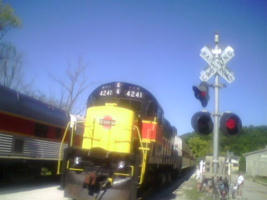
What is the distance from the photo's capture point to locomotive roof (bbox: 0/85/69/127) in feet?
35.2

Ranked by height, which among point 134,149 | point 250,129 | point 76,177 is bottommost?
point 76,177

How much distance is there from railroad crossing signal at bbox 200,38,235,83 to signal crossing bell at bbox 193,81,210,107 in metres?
0.62

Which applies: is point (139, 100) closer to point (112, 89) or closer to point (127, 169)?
point (112, 89)

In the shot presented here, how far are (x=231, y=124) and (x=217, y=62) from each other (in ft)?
5.04

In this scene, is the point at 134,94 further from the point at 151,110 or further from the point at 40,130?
the point at 40,130

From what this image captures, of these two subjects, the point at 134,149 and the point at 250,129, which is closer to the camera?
the point at 134,149

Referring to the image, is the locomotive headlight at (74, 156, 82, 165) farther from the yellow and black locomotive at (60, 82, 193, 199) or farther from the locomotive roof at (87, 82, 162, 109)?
the locomotive roof at (87, 82, 162, 109)

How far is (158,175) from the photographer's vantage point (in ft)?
43.0

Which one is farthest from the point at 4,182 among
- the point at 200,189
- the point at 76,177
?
the point at 200,189

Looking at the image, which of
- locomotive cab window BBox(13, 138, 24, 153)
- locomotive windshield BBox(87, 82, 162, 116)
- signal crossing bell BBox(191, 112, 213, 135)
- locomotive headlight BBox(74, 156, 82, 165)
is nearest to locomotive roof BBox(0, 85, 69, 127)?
locomotive cab window BBox(13, 138, 24, 153)

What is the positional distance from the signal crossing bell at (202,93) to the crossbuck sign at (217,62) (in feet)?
2.03

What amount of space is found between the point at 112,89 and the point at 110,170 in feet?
9.44

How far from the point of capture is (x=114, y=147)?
8.93 metres

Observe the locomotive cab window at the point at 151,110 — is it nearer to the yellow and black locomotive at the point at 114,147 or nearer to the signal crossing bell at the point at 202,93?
the yellow and black locomotive at the point at 114,147
